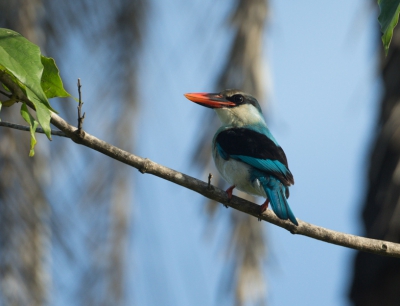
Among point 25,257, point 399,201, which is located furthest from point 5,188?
point 399,201

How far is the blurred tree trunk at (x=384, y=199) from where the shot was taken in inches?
209

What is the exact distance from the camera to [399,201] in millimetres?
5191

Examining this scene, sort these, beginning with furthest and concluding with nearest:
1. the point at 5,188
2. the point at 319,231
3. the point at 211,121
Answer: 1. the point at 211,121
2. the point at 5,188
3. the point at 319,231

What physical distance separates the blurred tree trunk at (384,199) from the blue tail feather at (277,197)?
1728mm

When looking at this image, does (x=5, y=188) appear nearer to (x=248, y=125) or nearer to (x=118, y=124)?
(x=248, y=125)

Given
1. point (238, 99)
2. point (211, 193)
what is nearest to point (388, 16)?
point (211, 193)

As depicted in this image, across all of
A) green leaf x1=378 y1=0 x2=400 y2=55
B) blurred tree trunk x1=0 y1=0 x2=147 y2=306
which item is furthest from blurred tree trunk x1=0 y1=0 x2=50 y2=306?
green leaf x1=378 y1=0 x2=400 y2=55

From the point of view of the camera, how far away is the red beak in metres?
4.77

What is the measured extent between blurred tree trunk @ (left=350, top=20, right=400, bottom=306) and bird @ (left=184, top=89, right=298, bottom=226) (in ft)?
4.11

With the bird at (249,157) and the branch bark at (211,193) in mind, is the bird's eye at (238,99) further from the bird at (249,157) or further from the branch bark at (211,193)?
the branch bark at (211,193)

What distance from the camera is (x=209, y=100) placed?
484 cm

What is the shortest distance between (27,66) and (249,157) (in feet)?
7.46

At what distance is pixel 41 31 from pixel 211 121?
5.47 ft

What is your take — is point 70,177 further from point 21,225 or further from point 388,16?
point 388,16
